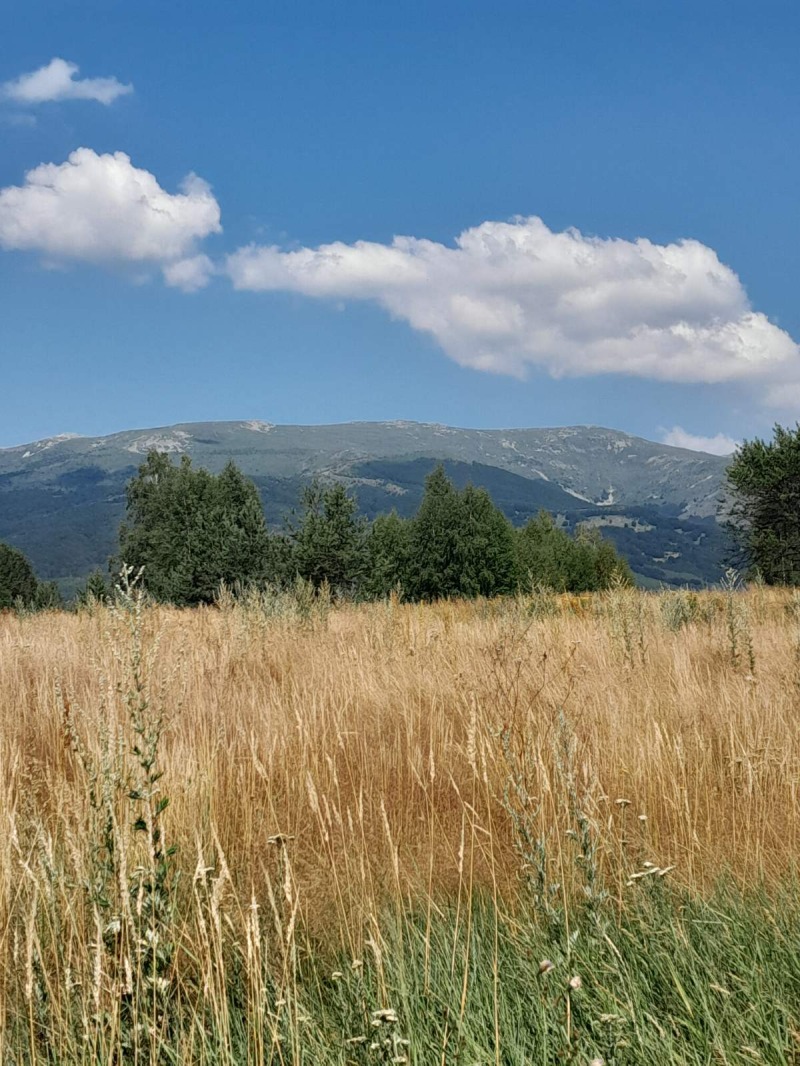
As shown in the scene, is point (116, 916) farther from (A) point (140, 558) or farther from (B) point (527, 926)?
(A) point (140, 558)

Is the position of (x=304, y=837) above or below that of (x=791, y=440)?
below

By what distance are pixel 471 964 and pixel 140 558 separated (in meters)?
60.6

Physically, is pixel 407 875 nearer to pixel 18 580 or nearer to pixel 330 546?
pixel 330 546

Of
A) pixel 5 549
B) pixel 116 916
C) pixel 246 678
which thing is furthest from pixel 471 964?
pixel 5 549

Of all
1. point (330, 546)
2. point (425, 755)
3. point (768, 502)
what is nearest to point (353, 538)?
point (330, 546)

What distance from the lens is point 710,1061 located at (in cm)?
171

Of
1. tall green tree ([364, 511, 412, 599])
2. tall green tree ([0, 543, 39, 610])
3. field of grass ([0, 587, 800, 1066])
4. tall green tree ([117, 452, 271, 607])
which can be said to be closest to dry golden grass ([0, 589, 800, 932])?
field of grass ([0, 587, 800, 1066])

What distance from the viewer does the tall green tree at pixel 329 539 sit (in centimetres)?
3069

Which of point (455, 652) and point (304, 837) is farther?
point (455, 652)

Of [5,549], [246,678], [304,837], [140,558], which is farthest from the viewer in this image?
[5,549]

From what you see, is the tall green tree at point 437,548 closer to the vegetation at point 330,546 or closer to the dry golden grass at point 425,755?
the vegetation at point 330,546

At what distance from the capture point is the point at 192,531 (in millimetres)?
37781

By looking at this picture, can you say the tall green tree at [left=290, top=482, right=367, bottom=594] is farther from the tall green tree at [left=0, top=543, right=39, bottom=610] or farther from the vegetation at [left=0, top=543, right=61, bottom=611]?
the tall green tree at [left=0, top=543, right=39, bottom=610]

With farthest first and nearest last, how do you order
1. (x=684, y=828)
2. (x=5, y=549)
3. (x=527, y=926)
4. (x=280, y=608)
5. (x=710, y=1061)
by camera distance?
(x=5, y=549) → (x=280, y=608) → (x=684, y=828) → (x=527, y=926) → (x=710, y=1061)
